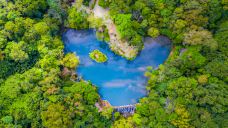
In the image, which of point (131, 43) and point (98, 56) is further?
point (98, 56)

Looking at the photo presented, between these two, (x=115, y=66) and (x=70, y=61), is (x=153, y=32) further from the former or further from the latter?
(x=70, y=61)

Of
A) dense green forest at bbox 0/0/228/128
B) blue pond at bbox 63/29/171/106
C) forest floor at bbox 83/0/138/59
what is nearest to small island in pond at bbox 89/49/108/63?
blue pond at bbox 63/29/171/106

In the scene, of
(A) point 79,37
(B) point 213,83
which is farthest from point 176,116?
(A) point 79,37

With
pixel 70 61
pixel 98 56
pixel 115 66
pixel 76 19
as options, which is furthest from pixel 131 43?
pixel 70 61

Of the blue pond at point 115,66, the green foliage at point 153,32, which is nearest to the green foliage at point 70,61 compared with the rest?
the blue pond at point 115,66

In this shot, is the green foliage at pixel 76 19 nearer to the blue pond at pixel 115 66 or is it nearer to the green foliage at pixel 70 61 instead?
the blue pond at pixel 115 66

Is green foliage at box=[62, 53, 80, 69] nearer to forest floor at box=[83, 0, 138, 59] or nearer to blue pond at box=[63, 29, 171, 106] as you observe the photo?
blue pond at box=[63, 29, 171, 106]

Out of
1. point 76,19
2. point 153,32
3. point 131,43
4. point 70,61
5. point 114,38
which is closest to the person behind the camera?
point 70,61
